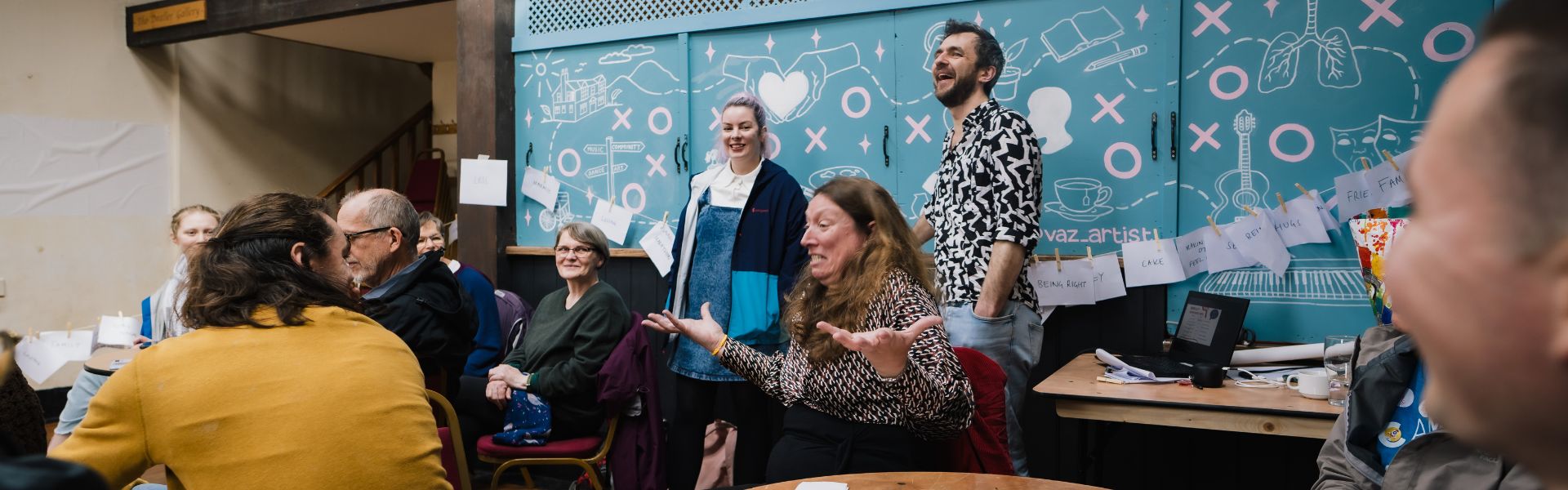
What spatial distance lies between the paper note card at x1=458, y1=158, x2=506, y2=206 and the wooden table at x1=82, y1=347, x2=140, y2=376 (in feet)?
4.83

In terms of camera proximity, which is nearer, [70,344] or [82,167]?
[70,344]

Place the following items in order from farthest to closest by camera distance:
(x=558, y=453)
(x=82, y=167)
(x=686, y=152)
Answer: (x=82, y=167) < (x=686, y=152) < (x=558, y=453)

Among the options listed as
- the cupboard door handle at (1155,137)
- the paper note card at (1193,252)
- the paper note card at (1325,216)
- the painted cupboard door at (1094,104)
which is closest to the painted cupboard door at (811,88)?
the painted cupboard door at (1094,104)

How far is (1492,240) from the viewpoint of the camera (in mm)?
Result: 330

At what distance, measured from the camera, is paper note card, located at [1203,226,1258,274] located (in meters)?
3.06

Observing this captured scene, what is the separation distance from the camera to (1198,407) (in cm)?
231

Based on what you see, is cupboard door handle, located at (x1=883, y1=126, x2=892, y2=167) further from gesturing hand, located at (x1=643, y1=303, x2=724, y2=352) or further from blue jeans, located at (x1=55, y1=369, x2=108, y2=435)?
blue jeans, located at (x1=55, y1=369, x2=108, y2=435)

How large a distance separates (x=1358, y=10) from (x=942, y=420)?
1991 millimetres

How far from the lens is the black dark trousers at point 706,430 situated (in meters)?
3.24

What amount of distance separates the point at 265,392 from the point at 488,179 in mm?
3104

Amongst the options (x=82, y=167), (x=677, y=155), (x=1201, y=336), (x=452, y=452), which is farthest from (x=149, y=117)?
(x=1201, y=336)

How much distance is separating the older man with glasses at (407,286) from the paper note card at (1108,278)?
2.02m

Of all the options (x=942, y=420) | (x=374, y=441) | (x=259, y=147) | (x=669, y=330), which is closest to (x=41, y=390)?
(x=259, y=147)

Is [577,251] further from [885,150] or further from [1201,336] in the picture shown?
[1201,336]
